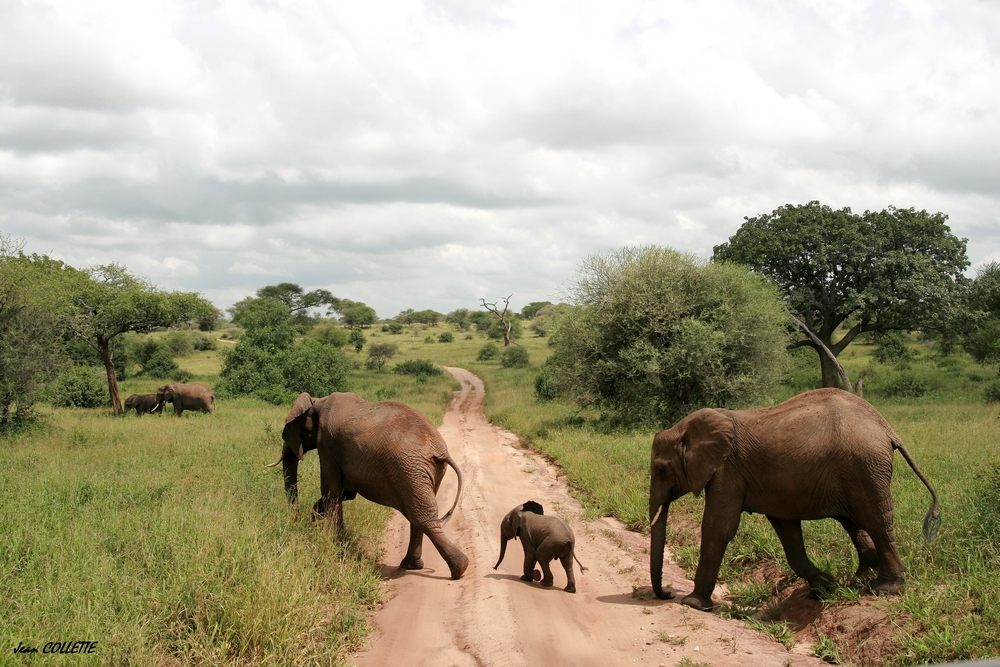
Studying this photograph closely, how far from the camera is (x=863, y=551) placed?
6383 millimetres

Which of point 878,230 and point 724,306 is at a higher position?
point 878,230

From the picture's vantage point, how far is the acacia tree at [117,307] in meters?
22.7

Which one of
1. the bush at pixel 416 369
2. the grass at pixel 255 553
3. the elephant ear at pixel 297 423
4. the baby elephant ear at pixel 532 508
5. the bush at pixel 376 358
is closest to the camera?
the grass at pixel 255 553

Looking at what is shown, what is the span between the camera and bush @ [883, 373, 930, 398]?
1068 inches

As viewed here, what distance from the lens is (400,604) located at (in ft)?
22.8

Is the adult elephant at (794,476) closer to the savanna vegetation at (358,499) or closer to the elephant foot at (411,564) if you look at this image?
the savanna vegetation at (358,499)

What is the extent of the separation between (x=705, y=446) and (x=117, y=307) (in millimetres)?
22216

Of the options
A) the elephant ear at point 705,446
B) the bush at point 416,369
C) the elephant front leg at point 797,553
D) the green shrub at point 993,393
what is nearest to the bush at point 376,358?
the bush at point 416,369

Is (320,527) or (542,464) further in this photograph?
(542,464)

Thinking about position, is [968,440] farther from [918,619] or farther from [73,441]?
[73,441]

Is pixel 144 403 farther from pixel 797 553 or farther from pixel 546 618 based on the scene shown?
pixel 797 553

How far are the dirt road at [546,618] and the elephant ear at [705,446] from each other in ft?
4.28

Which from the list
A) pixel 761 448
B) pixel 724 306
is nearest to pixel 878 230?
pixel 724 306

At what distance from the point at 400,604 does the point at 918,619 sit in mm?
4717
